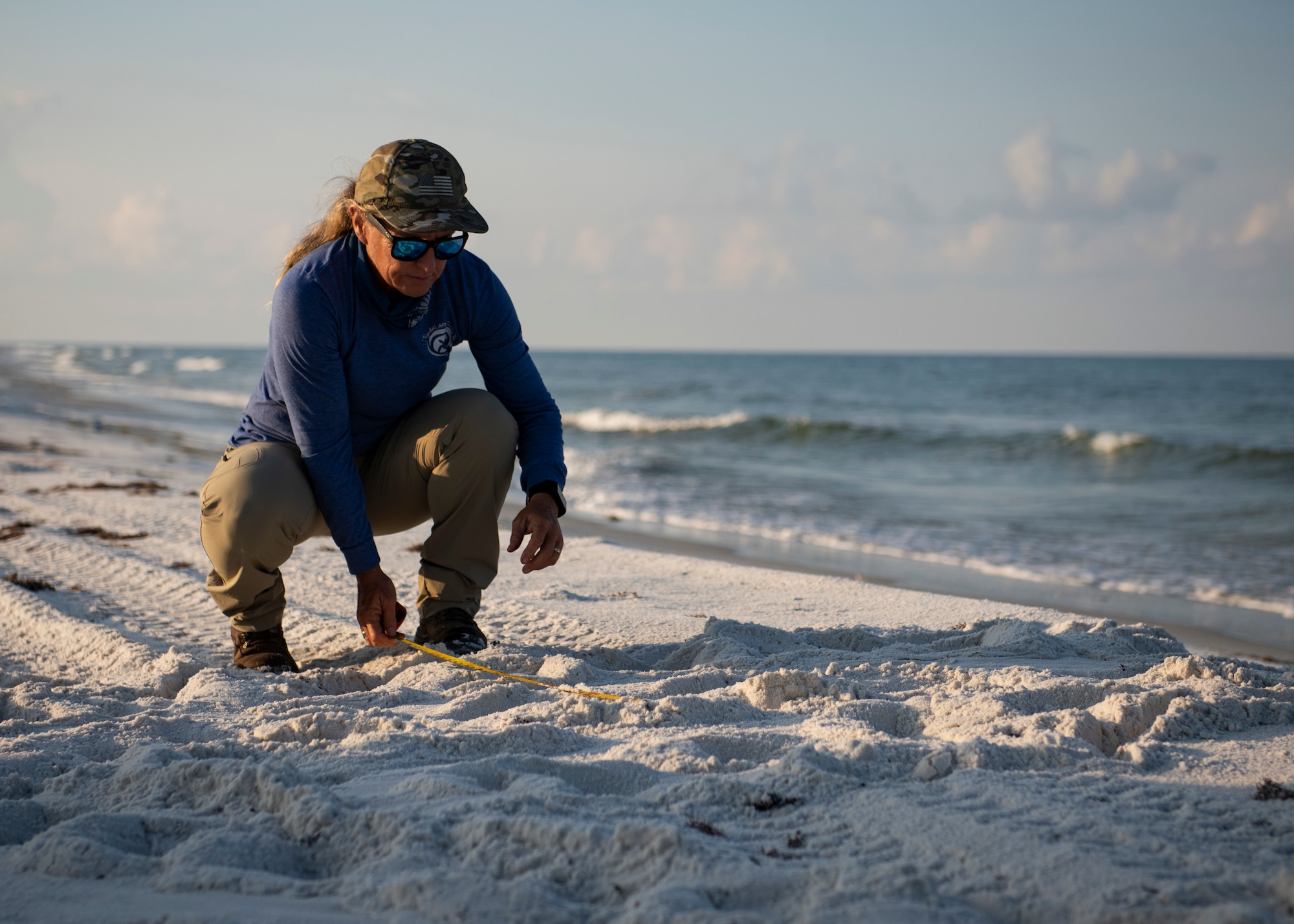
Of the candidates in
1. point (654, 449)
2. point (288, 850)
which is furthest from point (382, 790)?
point (654, 449)

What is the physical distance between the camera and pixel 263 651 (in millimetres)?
2781

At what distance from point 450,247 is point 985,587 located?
353 centimetres

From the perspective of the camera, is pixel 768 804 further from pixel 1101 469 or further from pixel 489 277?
pixel 1101 469

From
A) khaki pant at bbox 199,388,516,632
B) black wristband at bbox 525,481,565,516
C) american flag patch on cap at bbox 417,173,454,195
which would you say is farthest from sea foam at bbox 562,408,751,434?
american flag patch on cap at bbox 417,173,454,195

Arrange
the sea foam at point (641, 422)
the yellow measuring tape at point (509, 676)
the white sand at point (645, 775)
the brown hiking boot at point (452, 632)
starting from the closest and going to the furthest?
the white sand at point (645, 775) → the yellow measuring tape at point (509, 676) → the brown hiking boot at point (452, 632) → the sea foam at point (641, 422)

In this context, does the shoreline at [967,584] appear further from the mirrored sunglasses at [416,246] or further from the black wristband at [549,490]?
the mirrored sunglasses at [416,246]

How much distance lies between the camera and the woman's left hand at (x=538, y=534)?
2693 millimetres

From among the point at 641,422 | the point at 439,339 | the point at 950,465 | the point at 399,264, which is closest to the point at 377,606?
the point at 439,339

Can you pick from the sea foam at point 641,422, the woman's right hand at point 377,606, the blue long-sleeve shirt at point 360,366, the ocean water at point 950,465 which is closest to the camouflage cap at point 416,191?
the blue long-sleeve shirt at point 360,366

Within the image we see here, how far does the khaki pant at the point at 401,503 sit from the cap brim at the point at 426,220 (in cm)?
58

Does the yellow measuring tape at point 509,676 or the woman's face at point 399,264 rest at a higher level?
the woman's face at point 399,264

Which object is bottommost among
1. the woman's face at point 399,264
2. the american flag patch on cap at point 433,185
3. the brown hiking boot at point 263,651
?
the brown hiking boot at point 263,651

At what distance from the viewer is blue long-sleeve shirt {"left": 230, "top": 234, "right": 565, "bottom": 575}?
2545mm

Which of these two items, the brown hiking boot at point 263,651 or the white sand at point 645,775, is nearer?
the white sand at point 645,775
